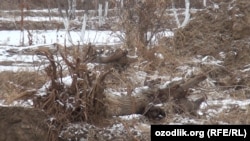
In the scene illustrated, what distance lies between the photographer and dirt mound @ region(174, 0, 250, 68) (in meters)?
9.35

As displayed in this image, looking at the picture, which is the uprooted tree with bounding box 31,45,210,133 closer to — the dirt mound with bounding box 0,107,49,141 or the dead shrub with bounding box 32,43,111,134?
the dead shrub with bounding box 32,43,111,134

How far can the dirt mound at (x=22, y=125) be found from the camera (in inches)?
183

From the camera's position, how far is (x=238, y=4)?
10.6m

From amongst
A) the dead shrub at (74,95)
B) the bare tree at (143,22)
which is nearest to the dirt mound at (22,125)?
the dead shrub at (74,95)

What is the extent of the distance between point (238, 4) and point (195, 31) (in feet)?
3.95

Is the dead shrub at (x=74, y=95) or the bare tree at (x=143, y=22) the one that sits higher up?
the bare tree at (x=143, y=22)

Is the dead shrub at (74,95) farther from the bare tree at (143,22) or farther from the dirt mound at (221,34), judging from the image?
the dirt mound at (221,34)

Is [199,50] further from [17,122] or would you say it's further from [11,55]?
[17,122]

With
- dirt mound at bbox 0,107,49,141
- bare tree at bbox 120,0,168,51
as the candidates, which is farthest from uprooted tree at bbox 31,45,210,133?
bare tree at bbox 120,0,168,51

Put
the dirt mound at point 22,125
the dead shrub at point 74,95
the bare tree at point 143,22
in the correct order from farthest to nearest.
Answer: the bare tree at point 143,22 < the dead shrub at point 74,95 < the dirt mound at point 22,125

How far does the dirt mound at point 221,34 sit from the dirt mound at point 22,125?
5179mm

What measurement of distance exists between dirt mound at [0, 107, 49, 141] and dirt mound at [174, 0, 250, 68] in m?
5.18

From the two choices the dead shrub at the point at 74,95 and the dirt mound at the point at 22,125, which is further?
the dead shrub at the point at 74,95

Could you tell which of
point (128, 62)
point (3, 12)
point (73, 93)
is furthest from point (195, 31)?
point (3, 12)
